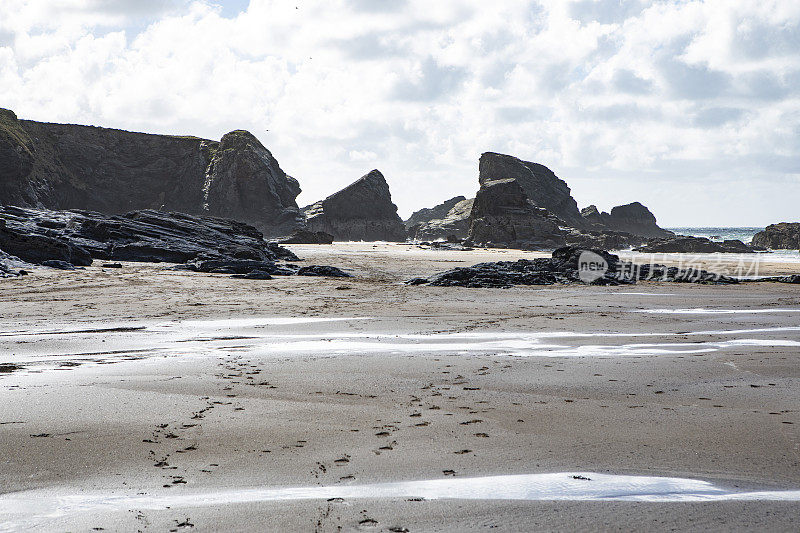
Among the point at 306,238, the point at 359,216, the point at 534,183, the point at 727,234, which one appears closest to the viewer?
the point at 306,238

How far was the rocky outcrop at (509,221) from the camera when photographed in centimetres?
7050

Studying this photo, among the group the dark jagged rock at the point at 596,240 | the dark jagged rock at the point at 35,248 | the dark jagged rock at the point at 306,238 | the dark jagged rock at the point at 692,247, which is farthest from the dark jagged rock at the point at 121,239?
the dark jagged rock at the point at 596,240

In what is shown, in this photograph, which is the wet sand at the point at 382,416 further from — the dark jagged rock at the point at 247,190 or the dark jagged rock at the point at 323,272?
the dark jagged rock at the point at 247,190

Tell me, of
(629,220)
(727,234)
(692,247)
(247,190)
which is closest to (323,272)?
(692,247)

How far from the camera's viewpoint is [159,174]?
94.1 m

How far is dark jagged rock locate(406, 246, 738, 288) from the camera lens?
19433 mm

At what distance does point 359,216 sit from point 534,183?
3960 cm

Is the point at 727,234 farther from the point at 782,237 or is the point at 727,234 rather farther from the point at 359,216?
the point at 359,216

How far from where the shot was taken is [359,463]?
11.6 ft

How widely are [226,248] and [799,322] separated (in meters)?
22.5

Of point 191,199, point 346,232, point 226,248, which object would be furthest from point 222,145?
point 226,248

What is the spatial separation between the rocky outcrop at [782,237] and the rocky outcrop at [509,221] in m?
25.8

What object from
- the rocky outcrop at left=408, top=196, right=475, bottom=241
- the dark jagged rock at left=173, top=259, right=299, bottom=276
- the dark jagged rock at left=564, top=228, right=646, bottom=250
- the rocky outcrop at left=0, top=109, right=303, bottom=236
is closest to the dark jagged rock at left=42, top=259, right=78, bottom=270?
the dark jagged rock at left=173, top=259, right=299, bottom=276

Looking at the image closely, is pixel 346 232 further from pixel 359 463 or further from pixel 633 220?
pixel 359 463
